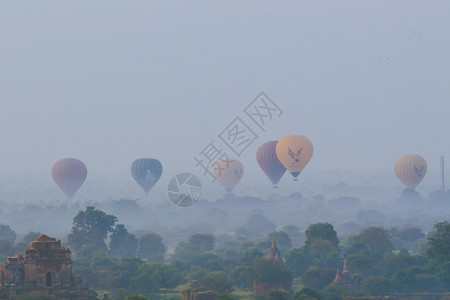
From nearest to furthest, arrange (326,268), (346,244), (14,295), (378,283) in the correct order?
(14,295) → (378,283) → (326,268) → (346,244)

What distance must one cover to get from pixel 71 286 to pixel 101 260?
58498 mm

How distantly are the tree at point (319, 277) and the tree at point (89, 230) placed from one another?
44.6 m

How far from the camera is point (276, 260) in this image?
128125 millimetres

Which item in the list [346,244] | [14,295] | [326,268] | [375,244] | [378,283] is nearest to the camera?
[14,295]

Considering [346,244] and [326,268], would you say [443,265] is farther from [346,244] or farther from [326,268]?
[346,244]

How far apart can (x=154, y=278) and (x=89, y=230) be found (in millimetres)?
43466

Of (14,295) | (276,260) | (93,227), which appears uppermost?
(93,227)

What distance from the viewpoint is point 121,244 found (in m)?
168

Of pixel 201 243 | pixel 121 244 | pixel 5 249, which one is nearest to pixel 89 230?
pixel 121 244

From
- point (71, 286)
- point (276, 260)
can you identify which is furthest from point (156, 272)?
point (71, 286)

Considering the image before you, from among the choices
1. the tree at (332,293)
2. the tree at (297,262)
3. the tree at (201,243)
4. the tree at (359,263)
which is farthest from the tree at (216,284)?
the tree at (201,243)

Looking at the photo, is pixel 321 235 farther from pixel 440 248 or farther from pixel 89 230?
pixel 89 230

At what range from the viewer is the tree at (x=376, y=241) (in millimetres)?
157375

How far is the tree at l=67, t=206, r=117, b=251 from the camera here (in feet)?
536
